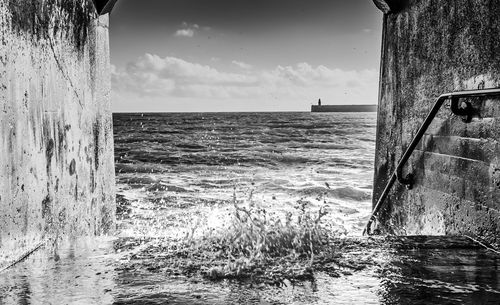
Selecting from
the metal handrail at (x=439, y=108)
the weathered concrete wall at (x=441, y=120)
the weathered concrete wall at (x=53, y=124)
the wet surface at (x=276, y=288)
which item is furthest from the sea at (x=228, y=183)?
the weathered concrete wall at (x=53, y=124)

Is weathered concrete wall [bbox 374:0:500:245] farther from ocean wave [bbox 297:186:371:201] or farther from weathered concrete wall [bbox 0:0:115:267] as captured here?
ocean wave [bbox 297:186:371:201]

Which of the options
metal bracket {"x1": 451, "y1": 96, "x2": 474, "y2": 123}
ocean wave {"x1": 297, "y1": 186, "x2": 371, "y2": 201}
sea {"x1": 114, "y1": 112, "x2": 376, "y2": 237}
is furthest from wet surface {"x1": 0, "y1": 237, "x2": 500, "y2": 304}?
ocean wave {"x1": 297, "y1": 186, "x2": 371, "y2": 201}

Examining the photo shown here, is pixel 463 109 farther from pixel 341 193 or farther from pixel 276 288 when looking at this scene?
pixel 341 193

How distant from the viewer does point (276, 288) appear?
2916 mm

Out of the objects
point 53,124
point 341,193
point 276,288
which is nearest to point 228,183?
point 341,193

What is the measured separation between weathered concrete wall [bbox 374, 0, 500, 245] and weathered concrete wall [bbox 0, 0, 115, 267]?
13.5 feet

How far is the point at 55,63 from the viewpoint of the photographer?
470cm

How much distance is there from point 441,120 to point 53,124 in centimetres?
420

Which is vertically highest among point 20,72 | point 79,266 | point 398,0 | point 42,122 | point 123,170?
point 398,0

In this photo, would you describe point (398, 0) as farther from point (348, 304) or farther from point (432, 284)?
point (348, 304)

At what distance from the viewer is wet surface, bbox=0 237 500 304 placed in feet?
8.95

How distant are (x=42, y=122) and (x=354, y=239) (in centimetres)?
307

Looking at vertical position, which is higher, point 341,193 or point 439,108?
point 439,108

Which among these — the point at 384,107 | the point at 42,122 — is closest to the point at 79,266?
the point at 42,122
